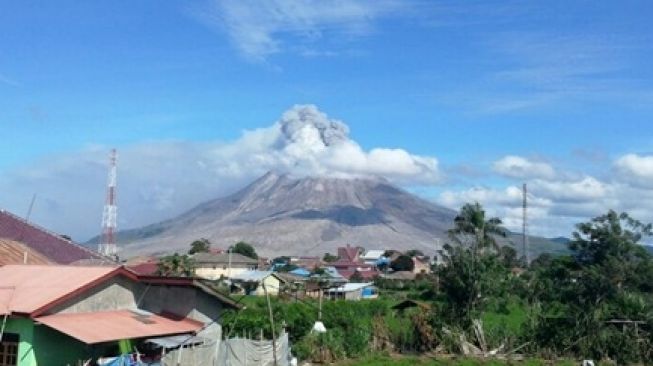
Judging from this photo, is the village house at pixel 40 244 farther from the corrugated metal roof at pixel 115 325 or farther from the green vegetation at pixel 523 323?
the corrugated metal roof at pixel 115 325

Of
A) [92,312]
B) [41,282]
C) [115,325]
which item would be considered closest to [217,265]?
[41,282]

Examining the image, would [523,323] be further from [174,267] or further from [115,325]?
[174,267]

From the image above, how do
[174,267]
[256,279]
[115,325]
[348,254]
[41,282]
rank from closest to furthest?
[115,325]
[41,282]
[174,267]
[256,279]
[348,254]

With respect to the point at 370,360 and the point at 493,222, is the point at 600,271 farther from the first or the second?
the point at 370,360

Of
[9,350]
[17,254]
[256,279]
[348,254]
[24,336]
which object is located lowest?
[9,350]

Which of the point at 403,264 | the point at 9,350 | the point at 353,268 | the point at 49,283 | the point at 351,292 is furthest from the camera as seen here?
the point at 353,268

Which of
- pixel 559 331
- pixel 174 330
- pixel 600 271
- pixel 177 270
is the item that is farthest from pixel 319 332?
pixel 177 270

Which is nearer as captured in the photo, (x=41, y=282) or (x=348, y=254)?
(x=41, y=282)

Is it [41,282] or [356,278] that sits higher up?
[41,282]
